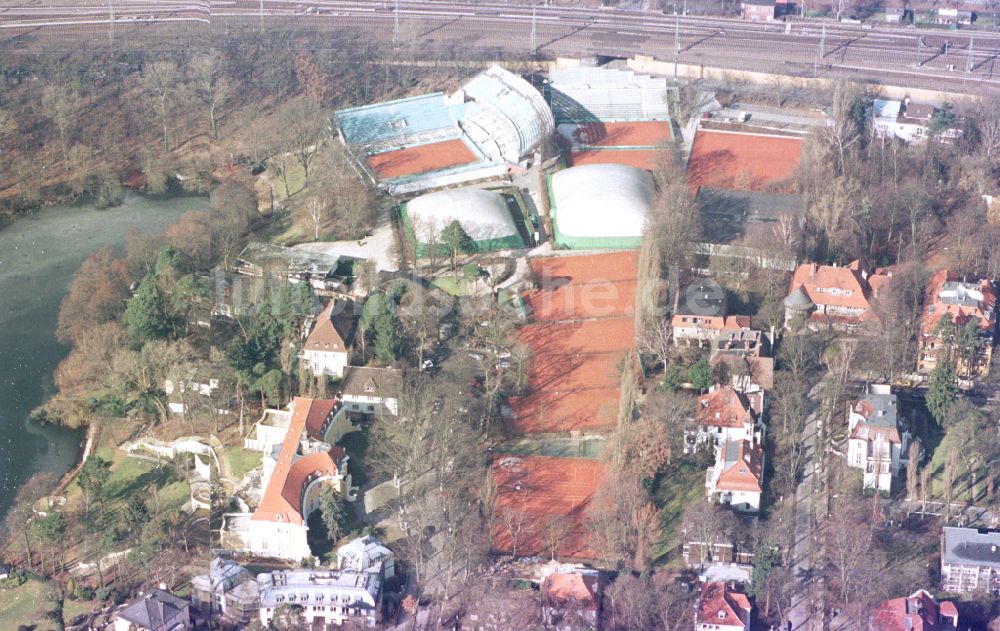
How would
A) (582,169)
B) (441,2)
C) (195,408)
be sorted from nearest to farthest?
1. (195,408)
2. (582,169)
3. (441,2)

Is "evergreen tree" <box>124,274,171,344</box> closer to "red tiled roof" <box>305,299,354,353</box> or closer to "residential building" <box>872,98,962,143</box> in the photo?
"red tiled roof" <box>305,299,354,353</box>

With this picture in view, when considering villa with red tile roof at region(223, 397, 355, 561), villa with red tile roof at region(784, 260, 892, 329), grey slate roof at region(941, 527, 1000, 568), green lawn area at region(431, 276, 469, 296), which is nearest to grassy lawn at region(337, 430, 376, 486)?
A: villa with red tile roof at region(223, 397, 355, 561)

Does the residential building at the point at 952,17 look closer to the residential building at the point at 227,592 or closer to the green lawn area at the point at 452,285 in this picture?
the green lawn area at the point at 452,285

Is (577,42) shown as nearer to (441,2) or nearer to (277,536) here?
(441,2)

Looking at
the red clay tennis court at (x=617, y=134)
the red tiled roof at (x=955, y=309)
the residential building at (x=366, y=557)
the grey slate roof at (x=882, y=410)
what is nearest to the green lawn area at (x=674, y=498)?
the grey slate roof at (x=882, y=410)

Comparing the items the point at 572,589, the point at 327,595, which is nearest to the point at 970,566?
the point at 572,589

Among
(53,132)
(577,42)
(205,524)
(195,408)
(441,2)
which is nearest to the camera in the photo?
(205,524)

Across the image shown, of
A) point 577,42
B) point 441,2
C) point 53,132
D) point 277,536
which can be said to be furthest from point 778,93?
point 277,536
